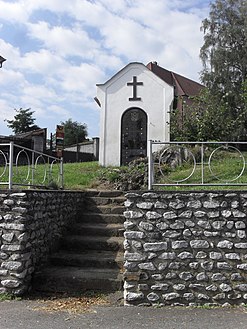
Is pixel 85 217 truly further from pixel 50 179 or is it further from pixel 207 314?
pixel 207 314

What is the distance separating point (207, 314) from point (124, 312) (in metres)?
1.04

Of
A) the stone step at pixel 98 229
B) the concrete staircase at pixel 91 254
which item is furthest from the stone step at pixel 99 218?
the stone step at pixel 98 229

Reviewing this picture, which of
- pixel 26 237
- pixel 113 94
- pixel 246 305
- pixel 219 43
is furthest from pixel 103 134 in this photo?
pixel 219 43

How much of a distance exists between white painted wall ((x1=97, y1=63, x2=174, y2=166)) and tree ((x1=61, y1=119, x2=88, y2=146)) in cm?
2834

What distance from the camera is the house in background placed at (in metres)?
14.7

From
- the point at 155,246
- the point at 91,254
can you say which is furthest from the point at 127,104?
the point at 155,246

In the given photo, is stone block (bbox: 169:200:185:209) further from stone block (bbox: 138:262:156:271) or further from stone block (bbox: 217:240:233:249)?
stone block (bbox: 138:262:156:271)

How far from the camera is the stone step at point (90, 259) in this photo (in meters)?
6.07

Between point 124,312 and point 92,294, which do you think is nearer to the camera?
point 124,312

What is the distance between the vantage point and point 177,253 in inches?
204

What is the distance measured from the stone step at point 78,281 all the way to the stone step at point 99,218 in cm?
170

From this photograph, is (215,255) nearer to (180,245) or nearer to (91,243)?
(180,245)

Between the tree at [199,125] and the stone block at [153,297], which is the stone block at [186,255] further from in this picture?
the tree at [199,125]

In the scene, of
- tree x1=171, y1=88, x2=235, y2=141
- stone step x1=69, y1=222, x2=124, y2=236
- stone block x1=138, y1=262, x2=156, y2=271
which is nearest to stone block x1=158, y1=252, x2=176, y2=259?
stone block x1=138, y1=262, x2=156, y2=271
